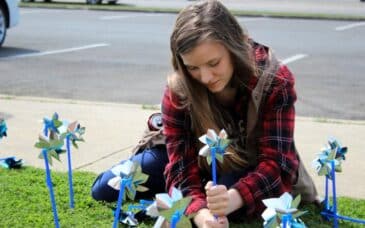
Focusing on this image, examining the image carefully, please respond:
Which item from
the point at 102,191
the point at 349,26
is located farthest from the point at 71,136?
the point at 349,26

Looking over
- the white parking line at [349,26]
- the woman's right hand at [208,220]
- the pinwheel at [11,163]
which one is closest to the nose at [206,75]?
the woman's right hand at [208,220]

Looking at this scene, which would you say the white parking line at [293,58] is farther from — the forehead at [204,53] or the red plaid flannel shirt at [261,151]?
the forehead at [204,53]

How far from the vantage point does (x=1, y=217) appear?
3605 millimetres

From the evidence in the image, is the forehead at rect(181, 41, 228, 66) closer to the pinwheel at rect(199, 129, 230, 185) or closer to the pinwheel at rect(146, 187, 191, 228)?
the pinwheel at rect(199, 129, 230, 185)

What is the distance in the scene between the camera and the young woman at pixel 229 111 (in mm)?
2871

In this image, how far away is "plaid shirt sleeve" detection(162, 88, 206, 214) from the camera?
325cm

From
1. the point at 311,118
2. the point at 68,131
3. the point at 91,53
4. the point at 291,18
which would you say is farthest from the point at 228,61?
the point at 291,18

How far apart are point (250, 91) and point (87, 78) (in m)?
5.26

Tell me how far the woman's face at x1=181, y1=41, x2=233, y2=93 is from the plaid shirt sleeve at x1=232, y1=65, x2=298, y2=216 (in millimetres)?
337

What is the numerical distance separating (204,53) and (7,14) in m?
Result: 8.35

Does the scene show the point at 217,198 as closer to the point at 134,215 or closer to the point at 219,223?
the point at 219,223

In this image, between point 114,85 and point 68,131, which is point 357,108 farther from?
point 68,131

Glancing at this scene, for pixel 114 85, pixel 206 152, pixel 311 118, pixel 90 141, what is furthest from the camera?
pixel 114 85

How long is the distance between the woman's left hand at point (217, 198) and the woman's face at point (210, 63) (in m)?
0.48
